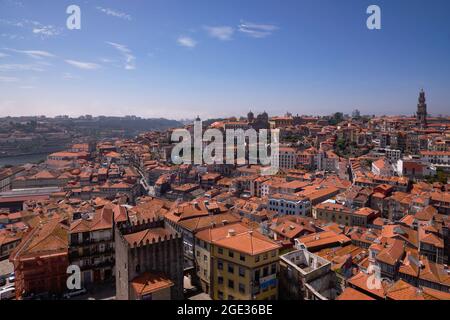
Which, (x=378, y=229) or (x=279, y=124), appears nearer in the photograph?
(x=378, y=229)

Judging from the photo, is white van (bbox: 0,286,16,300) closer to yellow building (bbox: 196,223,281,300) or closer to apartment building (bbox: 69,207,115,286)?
apartment building (bbox: 69,207,115,286)

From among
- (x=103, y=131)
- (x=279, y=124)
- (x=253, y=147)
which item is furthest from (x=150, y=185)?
(x=103, y=131)

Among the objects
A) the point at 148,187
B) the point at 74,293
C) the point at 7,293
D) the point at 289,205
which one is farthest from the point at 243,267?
the point at 148,187

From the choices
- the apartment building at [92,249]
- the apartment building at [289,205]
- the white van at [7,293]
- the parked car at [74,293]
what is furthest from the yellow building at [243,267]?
the apartment building at [289,205]

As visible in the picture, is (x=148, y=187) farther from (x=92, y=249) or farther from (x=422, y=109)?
(x=422, y=109)

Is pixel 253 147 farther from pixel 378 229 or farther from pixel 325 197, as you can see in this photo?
pixel 378 229
